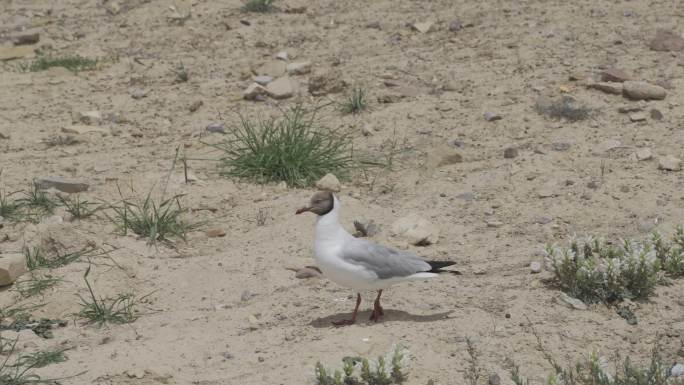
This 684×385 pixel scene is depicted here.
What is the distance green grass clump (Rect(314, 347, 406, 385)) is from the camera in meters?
4.72

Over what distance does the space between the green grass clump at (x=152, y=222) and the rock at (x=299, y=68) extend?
10.1ft

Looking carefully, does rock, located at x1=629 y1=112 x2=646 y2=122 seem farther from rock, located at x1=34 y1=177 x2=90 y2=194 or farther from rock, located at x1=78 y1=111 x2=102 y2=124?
rock, located at x1=78 y1=111 x2=102 y2=124

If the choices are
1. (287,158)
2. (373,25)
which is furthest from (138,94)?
(373,25)

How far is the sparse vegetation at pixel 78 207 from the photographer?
7095 mm

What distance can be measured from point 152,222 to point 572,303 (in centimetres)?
303

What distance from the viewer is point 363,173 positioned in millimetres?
7965

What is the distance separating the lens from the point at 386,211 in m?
7.25

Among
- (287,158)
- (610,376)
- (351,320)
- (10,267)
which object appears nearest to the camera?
(610,376)

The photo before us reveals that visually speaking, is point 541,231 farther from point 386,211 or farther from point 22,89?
point 22,89

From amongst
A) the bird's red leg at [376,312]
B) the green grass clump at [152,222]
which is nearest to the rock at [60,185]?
the green grass clump at [152,222]

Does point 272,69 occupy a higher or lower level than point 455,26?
lower

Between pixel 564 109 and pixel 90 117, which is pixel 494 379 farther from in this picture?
pixel 90 117

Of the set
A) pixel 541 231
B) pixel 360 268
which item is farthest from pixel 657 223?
pixel 360 268

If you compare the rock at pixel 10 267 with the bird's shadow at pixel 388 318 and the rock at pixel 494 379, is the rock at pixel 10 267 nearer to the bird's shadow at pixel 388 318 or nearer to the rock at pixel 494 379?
the bird's shadow at pixel 388 318
